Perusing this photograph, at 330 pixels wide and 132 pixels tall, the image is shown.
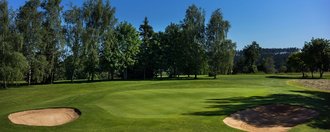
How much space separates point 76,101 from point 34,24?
102ft

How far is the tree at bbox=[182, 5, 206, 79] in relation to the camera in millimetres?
67125

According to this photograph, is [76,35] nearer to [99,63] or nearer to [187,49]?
[99,63]

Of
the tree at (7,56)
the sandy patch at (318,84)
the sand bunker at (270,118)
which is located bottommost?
the sand bunker at (270,118)

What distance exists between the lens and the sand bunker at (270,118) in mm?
20328

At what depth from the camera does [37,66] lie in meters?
55.8

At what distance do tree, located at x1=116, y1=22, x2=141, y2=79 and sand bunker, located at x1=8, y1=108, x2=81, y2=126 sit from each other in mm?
44288

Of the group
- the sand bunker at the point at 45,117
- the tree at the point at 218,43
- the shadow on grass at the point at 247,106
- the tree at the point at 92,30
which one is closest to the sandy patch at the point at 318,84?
the tree at the point at 218,43

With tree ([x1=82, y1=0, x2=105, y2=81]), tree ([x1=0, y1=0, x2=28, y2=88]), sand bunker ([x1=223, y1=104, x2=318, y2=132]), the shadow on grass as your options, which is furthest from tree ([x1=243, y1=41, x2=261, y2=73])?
sand bunker ([x1=223, y1=104, x2=318, y2=132])

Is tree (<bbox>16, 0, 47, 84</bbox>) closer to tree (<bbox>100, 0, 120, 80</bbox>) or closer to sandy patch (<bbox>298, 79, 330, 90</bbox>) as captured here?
tree (<bbox>100, 0, 120, 80</bbox>)

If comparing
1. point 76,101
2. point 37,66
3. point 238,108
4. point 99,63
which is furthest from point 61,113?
point 99,63

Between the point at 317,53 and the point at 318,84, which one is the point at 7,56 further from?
the point at 317,53

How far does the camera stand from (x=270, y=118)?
73.8 feet

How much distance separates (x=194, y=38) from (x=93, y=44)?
2028cm

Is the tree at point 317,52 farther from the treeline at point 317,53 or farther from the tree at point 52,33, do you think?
the tree at point 52,33
